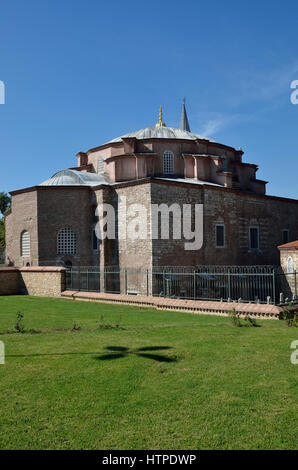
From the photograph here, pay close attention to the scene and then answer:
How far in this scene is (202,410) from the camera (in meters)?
4.16

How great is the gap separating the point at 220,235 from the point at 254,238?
3438 mm

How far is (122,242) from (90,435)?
16127mm

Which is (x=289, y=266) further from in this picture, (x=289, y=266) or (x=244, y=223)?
(x=244, y=223)

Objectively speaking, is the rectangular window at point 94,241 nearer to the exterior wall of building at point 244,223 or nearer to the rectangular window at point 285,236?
the exterior wall of building at point 244,223

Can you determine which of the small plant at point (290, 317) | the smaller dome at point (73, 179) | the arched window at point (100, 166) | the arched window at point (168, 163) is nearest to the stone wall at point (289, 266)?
the arched window at point (168, 163)

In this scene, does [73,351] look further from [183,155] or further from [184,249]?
[183,155]

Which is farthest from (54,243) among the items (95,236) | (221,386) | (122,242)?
(221,386)

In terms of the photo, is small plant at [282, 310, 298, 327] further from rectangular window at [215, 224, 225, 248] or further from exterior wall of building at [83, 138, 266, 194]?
exterior wall of building at [83, 138, 266, 194]

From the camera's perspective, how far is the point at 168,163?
22.9 m

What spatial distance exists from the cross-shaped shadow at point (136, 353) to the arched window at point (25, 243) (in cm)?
1507

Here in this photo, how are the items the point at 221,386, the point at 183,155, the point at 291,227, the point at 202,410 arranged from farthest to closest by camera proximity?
the point at 291,227, the point at 183,155, the point at 221,386, the point at 202,410

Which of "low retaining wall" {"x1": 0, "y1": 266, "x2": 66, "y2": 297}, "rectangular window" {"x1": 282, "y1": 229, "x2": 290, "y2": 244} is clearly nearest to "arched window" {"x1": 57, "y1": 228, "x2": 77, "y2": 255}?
"low retaining wall" {"x1": 0, "y1": 266, "x2": 66, "y2": 297}

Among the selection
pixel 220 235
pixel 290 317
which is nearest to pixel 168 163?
pixel 220 235

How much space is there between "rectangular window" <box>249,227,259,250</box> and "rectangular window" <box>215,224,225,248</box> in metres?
2.77
